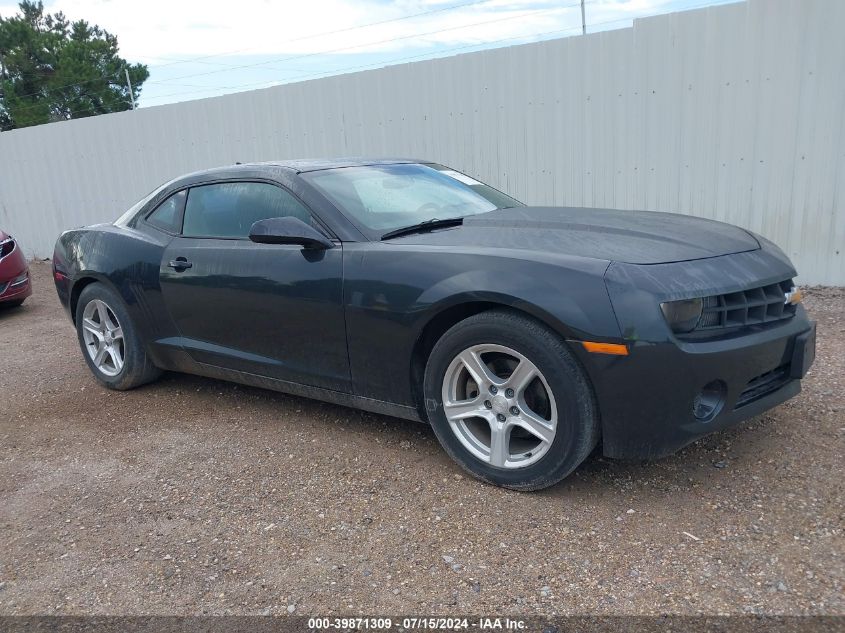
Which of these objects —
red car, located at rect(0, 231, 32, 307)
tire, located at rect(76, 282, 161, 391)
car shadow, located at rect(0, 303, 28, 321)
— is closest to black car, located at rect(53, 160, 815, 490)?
tire, located at rect(76, 282, 161, 391)

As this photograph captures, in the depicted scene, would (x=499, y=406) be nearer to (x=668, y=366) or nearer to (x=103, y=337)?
(x=668, y=366)

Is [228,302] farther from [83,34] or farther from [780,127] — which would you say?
[83,34]

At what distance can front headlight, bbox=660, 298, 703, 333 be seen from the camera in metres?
2.76

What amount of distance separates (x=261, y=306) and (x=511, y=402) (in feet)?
5.11

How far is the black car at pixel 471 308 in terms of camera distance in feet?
9.25

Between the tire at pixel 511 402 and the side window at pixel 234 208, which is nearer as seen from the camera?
the tire at pixel 511 402

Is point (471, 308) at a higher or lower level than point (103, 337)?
higher

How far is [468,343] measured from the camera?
3131 mm

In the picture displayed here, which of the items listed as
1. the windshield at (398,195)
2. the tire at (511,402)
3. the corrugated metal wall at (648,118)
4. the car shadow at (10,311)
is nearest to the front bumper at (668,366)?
the tire at (511,402)

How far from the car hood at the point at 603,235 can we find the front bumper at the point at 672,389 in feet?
1.34

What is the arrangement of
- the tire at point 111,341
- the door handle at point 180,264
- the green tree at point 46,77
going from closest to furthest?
1. the door handle at point 180,264
2. the tire at point 111,341
3. the green tree at point 46,77

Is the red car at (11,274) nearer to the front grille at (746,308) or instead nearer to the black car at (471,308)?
the black car at (471,308)

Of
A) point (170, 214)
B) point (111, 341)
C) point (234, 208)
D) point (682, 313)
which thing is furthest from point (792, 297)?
point (111, 341)

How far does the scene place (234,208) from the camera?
4.26 m
